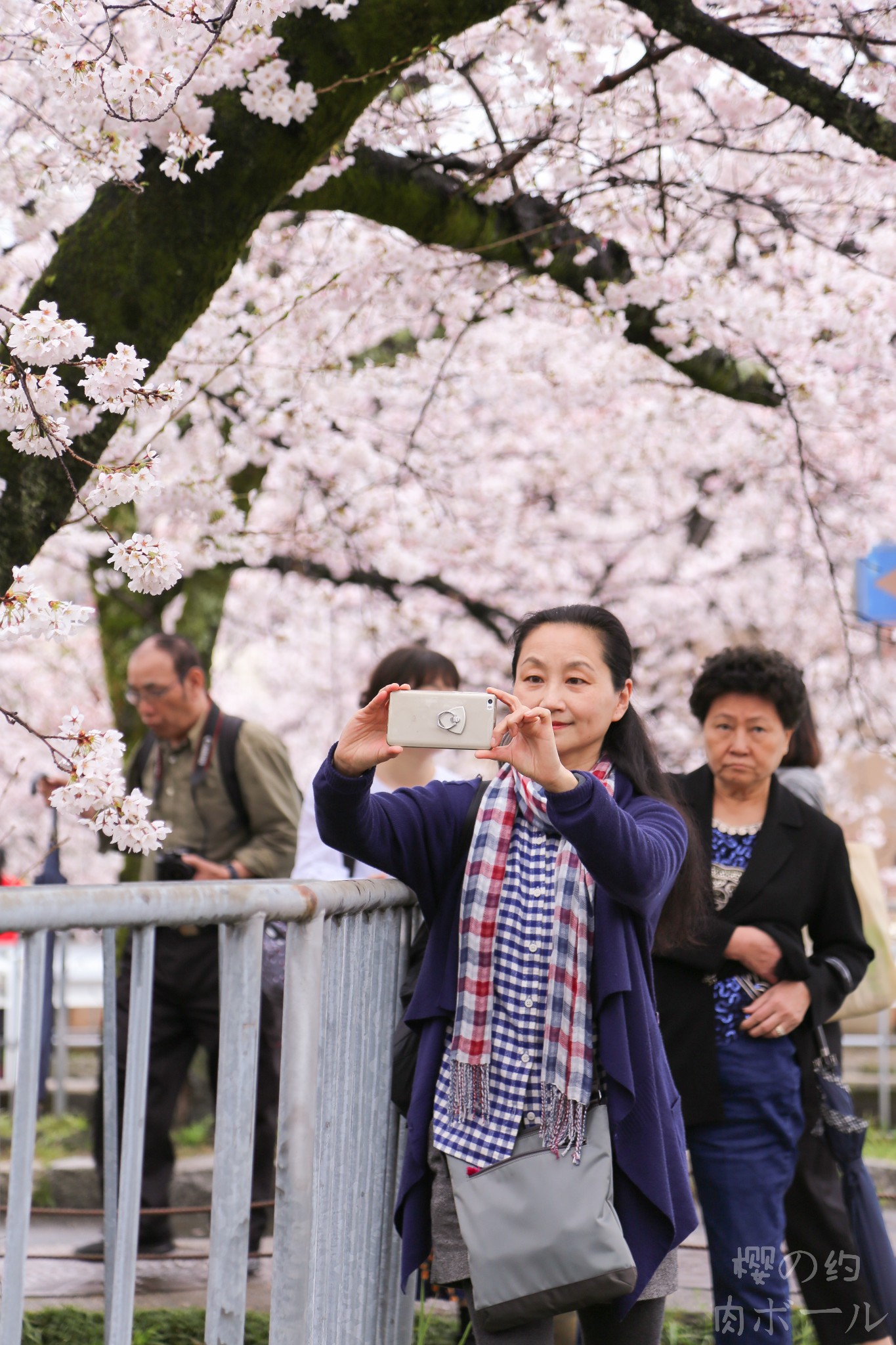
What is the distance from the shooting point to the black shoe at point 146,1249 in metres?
4.59

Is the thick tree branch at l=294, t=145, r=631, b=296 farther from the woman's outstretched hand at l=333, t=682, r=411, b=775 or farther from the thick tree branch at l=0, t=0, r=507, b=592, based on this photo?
the woman's outstretched hand at l=333, t=682, r=411, b=775

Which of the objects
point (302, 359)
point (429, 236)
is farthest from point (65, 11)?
point (302, 359)

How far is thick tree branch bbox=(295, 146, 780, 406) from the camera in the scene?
161 inches

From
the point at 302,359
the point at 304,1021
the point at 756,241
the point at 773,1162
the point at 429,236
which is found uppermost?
the point at 756,241

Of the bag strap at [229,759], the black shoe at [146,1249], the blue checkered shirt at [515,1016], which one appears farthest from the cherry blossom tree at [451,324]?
the black shoe at [146,1249]

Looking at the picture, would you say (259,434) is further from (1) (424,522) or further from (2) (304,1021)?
(2) (304,1021)

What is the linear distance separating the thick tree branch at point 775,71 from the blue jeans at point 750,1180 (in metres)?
2.32

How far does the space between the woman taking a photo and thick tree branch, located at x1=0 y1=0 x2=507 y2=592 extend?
113cm

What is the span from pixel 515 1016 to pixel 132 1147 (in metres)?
0.78

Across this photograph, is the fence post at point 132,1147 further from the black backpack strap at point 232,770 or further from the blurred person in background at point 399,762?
the black backpack strap at point 232,770

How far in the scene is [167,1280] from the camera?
445 cm

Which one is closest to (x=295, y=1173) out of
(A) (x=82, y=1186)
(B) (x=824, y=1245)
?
(B) (x=824, y=1245)

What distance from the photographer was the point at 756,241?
6027mm

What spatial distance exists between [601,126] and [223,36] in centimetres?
222
